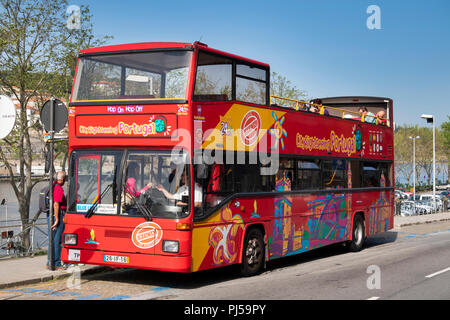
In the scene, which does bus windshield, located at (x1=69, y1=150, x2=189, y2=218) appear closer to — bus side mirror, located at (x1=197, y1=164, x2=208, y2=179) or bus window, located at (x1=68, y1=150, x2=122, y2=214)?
bus window, located at (x1=68, y1=150, x2=122, y2=214)

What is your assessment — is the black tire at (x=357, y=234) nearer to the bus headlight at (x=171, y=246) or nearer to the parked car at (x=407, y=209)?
the bus headlight at (x=171, y=246)

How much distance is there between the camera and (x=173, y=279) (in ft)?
36.9

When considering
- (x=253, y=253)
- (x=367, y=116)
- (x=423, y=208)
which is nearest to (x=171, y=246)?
(x=253, y=253)

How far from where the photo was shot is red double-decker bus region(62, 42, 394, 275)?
977 cm

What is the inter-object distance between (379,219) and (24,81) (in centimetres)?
1453

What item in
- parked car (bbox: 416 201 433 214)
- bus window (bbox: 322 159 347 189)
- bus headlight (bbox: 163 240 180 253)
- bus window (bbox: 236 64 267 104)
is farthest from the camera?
parked car (bbox: 416 201 433 214)

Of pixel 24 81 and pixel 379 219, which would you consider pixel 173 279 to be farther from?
pixel 24 81

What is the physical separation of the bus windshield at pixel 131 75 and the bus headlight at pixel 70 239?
2.42 meters

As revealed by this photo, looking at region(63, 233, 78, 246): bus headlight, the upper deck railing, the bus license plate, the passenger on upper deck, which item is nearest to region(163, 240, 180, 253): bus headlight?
the bus license plate

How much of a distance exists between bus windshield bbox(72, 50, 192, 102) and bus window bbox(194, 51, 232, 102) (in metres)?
0.27

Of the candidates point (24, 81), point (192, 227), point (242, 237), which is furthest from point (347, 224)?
point (24, 81)

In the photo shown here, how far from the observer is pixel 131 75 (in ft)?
34.6

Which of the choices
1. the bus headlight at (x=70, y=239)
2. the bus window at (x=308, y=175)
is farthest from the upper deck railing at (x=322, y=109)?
the bus headlight at (x=70, y=239)

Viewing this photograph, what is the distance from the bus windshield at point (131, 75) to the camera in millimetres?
10148
